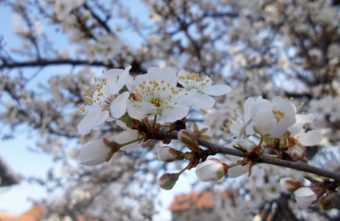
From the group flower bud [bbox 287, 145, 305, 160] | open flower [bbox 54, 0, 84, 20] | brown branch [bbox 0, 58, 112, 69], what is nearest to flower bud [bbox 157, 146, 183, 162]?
flower bud [bbox 287, 145, 305, 160]

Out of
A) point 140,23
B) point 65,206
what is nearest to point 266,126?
point 140,23

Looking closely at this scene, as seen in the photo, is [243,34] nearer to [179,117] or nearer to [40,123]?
[40,123]

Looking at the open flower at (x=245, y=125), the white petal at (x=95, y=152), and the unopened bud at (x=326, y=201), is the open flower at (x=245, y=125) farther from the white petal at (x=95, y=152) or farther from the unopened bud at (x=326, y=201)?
the white petal at (x=95, y=152)

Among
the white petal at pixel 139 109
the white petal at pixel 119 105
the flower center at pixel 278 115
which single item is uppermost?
the white petal at pixel 119 105

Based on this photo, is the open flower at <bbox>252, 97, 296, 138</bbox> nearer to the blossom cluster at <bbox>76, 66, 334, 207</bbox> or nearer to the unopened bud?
the blossom cluster at <bbox>76, 66, 334, 207</bbox>

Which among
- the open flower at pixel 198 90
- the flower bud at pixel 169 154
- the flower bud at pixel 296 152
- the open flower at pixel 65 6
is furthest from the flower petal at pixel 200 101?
the open flower at pixel 65 6

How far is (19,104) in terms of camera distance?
3875mm

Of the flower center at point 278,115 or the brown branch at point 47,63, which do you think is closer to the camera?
the flower center at point 278,115

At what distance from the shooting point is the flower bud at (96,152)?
787 mm

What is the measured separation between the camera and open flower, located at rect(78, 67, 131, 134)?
2.50 feet

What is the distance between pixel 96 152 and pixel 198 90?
27 cm

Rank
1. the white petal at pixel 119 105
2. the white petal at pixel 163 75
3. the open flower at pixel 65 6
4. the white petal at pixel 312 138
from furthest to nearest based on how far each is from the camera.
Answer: the open flower at pixel 65 6, the white petal at pixel 312 138, the white petal at pixel 163 75, the white petal at pixel 119 105

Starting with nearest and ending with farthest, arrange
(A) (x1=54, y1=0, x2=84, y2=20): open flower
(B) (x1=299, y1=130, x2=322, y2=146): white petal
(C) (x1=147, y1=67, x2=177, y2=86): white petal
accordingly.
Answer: (C) (x1=147, y1=67, x2=177, y2=86): white petal → (B) (x1=299, y1=130, x2=322, y2=146): white petal → (A) (x1=54, y1=0, x2=84, y2=20): open flower

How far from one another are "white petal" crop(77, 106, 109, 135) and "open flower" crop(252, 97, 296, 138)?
29 cm
